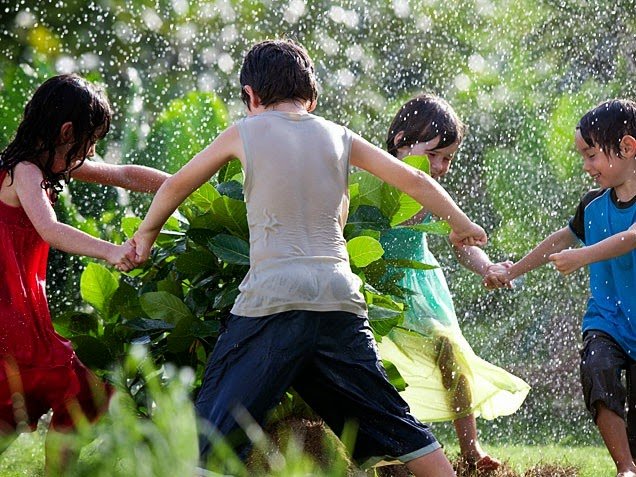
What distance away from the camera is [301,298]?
10.0 ft

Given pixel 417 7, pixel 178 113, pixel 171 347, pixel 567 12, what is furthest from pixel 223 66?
pixel 171 347

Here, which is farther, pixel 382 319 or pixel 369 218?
pixel 369 218

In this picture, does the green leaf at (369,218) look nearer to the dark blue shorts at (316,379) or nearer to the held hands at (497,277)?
the dark blue shorts at (316,379)

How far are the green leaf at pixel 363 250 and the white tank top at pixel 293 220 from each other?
324mm

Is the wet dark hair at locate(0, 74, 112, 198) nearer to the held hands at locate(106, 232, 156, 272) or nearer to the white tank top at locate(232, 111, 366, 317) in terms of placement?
the held hands at locate(106, 232, 156, 272)

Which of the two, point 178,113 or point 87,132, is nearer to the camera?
point 87,132

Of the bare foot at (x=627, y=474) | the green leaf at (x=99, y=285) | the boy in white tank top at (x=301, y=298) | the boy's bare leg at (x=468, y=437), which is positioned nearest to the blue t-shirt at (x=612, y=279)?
the bare foot at (x=627, y=474)

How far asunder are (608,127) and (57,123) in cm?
208

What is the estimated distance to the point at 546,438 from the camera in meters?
7.87

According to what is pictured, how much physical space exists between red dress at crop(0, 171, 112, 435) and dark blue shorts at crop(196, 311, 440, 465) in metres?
0.61

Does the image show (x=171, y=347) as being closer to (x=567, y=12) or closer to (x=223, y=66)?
(x=567, y=12)

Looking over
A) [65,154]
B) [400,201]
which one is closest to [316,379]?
[400,201]

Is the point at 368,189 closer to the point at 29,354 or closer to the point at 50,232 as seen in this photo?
the point at 50,232

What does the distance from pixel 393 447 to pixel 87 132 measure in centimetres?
142
